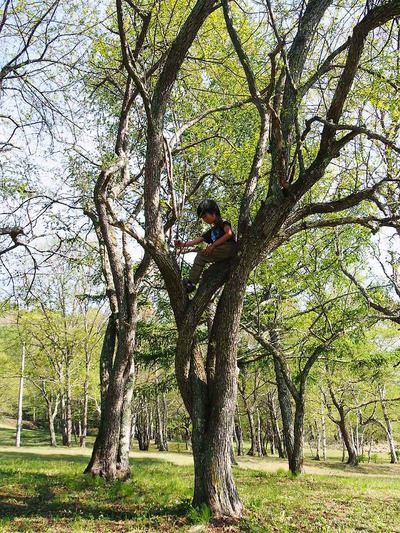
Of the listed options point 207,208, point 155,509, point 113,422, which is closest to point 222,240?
point 207,208

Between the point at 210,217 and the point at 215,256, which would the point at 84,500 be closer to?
the point at 215,256

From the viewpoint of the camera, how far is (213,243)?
5.84 metres

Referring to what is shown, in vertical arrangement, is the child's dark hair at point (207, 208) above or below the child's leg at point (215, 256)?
above

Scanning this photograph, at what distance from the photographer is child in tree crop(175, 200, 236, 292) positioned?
5879mm

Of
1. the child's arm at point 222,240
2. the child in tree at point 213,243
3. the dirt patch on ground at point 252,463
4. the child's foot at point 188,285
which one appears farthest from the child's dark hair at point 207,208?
the dirt patch on ground at point 252,463

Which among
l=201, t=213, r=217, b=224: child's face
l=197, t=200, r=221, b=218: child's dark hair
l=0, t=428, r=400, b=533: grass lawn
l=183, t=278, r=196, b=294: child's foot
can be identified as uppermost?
l=197, t=200, r=221, b=218: child's dark hair

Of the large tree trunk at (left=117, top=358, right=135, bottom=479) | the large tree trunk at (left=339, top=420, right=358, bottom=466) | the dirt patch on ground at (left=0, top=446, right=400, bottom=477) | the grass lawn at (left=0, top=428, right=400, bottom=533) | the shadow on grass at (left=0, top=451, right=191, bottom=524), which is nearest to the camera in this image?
the grass lawn at (left=0, top=428, right=400, bottom=533)

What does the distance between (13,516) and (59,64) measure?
9.03 meters

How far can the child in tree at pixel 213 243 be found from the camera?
5.88m

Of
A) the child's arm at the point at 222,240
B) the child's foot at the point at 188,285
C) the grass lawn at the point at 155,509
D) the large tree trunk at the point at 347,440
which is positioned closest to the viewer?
the grass lawn at the point at 155,509

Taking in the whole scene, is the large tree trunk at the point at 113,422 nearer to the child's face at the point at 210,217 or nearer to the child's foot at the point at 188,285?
the child's foot at the point at 188,285

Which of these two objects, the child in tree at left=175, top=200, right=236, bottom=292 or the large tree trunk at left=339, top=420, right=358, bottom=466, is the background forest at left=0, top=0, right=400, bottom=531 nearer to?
the child in tree at left=175, top=200, right=236, bottom=292

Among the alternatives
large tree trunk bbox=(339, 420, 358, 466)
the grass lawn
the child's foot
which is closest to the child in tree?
the child's foot

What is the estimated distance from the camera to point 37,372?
3209cm
